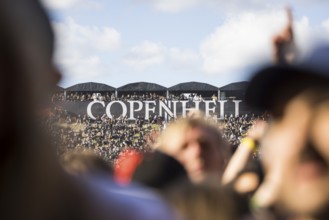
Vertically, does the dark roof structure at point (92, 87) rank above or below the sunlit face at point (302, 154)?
above

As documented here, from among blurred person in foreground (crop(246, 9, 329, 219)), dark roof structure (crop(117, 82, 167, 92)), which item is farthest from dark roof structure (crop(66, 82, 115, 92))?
blurred person in foreground (crop(246, 9, 329, 219))

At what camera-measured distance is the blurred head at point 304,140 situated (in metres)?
1.38

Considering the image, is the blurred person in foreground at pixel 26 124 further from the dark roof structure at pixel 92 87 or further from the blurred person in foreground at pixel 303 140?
the dark roof structure at pixel 92 87

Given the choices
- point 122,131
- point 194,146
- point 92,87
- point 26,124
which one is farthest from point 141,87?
point 26,124

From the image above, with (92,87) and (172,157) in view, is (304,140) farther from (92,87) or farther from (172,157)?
(92,87)

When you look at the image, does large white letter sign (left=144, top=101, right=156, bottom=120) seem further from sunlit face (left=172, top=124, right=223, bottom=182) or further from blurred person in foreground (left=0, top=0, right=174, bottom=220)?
blurred person in foreground (left=0, top=0, right=174, bottom=220)

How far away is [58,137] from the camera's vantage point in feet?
2.16

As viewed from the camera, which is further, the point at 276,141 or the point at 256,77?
the point at 256,77

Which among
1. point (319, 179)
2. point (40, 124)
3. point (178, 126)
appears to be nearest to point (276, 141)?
point (319, 179)

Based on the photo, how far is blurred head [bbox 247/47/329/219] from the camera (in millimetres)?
1377

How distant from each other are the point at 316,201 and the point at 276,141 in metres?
0.15

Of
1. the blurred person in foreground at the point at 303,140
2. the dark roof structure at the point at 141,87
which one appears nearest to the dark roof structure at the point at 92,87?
the dark roof structure at the point at 141,87

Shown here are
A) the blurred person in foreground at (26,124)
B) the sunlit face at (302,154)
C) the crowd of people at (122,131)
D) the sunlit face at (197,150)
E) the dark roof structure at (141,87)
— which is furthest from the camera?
the dark roof structure at (141,87)

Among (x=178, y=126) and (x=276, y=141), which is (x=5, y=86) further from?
(x=178, y=126)
